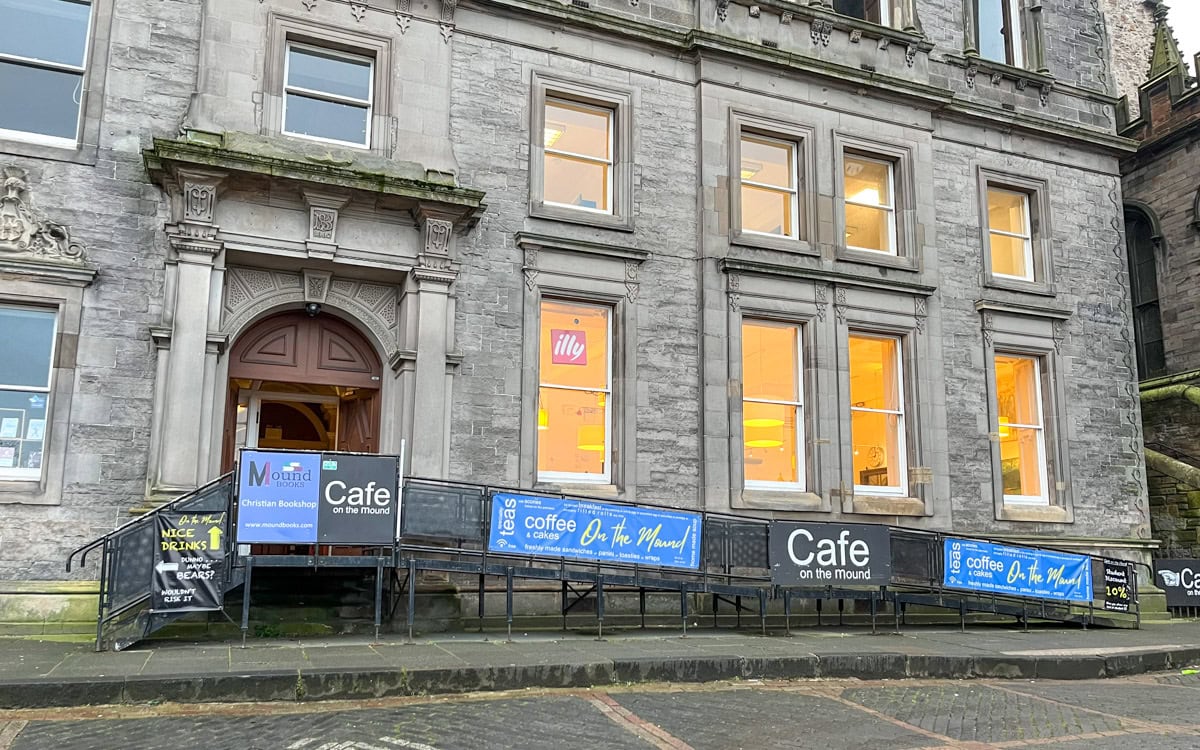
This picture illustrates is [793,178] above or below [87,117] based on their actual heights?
above

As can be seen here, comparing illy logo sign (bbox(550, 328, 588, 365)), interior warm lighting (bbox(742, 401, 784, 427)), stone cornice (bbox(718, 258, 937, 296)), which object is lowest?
interior warm lighting (bbox(742, 401, 784, 427))

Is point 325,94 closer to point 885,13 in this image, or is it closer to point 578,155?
point 578,155

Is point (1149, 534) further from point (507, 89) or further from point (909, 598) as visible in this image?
point (507, 89)

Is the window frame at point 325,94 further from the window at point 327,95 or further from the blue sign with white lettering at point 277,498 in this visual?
the blue sign with white lettering at point 277,498

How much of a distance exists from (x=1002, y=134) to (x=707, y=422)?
28.4 feet

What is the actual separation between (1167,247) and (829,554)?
1646 cm

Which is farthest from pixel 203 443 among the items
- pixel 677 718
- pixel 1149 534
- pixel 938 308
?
pixel 1149 534

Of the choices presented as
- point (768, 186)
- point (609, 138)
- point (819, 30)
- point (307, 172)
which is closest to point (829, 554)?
point (768, 186)

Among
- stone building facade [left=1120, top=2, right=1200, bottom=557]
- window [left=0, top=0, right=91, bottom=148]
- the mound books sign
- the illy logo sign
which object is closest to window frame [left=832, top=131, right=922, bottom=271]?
the illy logo sign

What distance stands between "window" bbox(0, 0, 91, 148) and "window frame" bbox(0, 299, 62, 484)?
6.91 ft

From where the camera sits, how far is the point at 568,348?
13.8 m

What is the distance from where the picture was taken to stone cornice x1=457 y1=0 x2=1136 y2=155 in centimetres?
1411

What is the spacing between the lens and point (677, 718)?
754cm

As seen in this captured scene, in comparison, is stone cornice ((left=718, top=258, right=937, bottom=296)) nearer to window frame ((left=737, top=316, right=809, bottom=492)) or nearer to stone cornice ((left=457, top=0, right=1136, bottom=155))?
window frame ((left=737, top=316, right=809, bottom=492))
